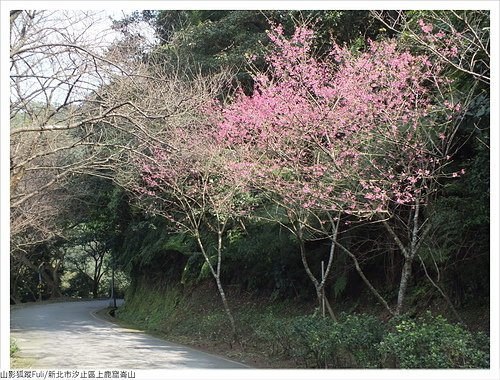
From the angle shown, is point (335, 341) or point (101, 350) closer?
point (335, 341)

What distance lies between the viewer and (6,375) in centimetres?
616

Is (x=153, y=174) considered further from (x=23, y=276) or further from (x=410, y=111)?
(x=23, y=276)

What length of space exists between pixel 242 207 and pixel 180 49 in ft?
17.6

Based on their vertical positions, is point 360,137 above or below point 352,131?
below

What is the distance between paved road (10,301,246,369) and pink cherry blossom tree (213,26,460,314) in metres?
3.23

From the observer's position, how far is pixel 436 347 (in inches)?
223

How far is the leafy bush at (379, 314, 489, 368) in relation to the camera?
5656mm

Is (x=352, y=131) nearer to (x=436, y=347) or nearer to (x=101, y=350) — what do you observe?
(x=436, y=347)

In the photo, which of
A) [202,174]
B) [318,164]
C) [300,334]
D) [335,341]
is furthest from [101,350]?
[318,164]

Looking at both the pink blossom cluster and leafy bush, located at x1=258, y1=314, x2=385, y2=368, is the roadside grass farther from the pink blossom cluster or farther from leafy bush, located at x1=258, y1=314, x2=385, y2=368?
the pink blossom cluster

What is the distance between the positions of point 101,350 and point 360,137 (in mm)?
6596

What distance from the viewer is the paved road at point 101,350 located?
8836mm

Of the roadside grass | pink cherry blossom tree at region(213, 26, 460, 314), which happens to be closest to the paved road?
the roadside grass

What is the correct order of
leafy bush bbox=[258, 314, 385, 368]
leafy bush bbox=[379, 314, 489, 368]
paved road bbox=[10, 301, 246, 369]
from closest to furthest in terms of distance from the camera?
1. leafy bush bbox=[379, 314, 489, 368]
2. leafy bush bbox=[258, 314, 385, 368]
3. paved road bbox=[10, 301, 246, 369]
